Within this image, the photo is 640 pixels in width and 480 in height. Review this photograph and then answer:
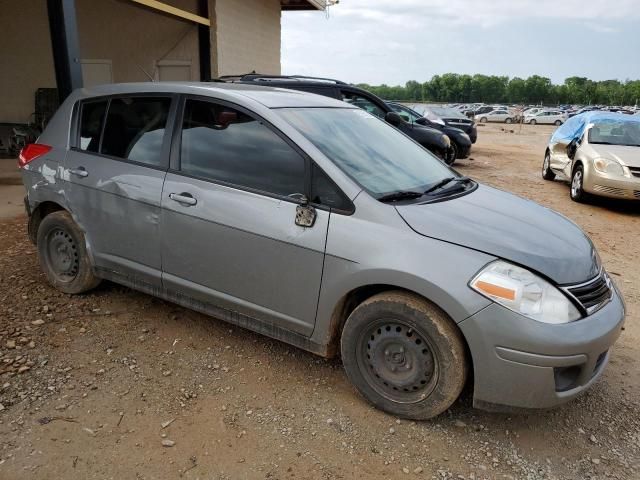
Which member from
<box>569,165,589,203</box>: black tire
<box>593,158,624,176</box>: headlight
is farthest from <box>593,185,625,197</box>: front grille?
<box>569,165,589,203</box>: black tire

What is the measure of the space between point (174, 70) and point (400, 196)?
10.2m

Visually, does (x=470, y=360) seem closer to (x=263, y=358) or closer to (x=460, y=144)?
(x=263, y=358)

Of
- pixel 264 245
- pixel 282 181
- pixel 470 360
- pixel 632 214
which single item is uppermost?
pixel 282 181

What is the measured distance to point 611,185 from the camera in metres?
7.95

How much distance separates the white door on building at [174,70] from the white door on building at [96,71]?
1.25 metres

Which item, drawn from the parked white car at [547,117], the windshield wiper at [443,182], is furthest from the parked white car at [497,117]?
the windshield wiper at [443,182]

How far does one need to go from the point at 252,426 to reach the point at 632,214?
25.6 ft

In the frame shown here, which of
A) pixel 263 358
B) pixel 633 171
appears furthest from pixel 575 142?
pixel 263 358

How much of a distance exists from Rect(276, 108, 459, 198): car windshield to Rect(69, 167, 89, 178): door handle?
1605 millimetres

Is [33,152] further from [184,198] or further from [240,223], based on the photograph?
[240,223]

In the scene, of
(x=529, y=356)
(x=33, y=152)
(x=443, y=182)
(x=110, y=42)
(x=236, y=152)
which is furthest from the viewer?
(x=110, y=42)

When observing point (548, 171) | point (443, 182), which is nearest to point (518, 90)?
point (548, 171)

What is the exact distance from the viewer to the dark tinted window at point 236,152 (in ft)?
9.70

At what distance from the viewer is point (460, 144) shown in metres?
12.9
